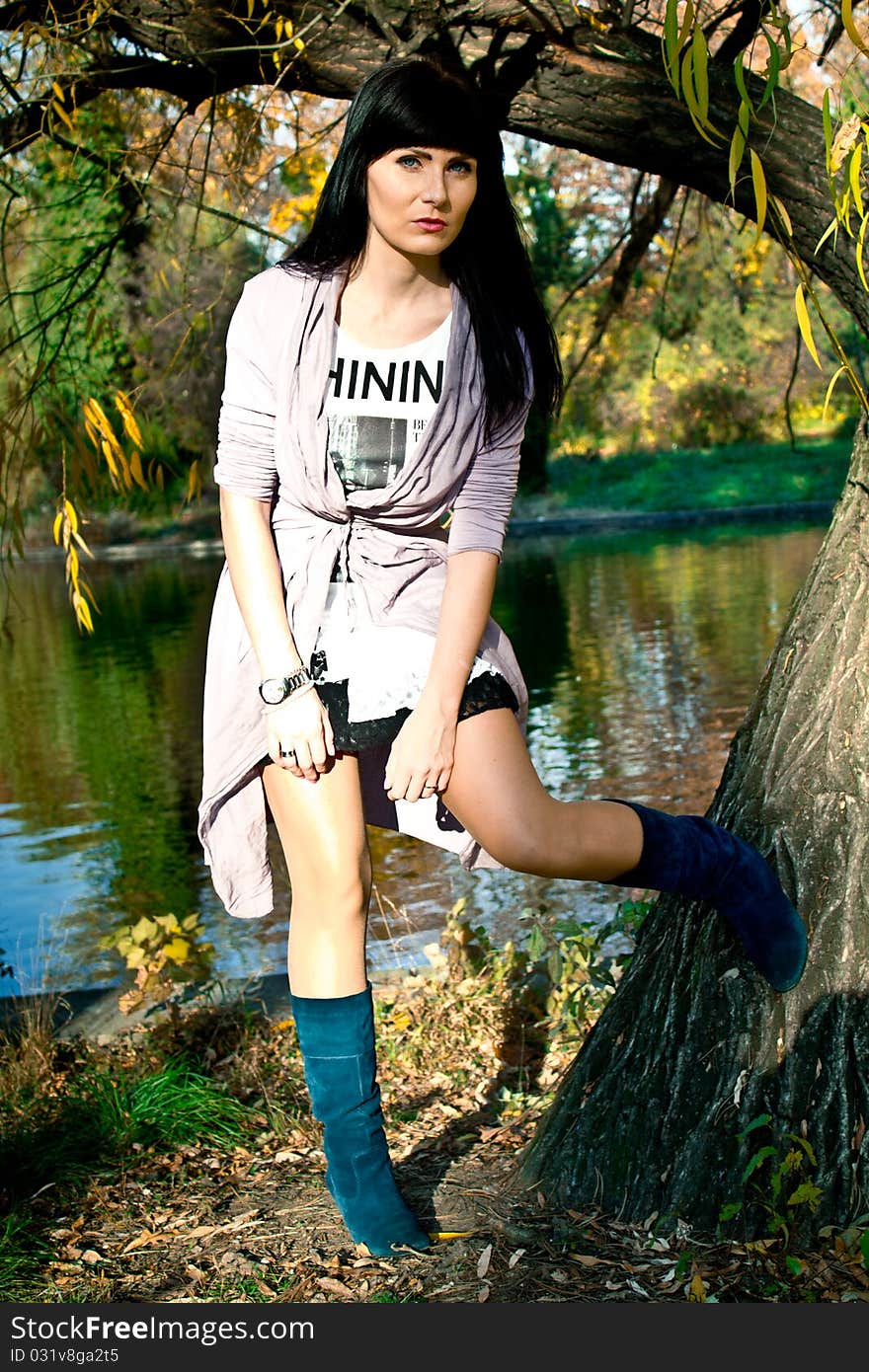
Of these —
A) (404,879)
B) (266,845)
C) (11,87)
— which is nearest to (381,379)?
(266,845)

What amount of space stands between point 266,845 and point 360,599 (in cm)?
50

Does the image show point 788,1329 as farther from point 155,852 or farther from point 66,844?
point 66,844

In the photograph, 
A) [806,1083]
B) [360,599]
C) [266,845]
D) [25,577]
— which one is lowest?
[25,577]

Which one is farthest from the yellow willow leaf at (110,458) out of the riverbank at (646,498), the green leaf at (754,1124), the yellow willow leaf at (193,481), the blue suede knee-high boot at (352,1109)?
the riverbank at (646,498)

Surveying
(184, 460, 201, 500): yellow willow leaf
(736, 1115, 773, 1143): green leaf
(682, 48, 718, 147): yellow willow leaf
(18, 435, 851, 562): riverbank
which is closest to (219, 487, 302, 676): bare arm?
(184, 460, 201, 500): yellow willow leaf

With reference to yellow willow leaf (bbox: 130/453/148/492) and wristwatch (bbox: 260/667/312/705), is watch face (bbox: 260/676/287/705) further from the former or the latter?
yellow willow leaf (bbox: 130/453/148/492)

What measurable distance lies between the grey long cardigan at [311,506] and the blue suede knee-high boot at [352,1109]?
32cm

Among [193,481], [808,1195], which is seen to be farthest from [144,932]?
[808,1195]

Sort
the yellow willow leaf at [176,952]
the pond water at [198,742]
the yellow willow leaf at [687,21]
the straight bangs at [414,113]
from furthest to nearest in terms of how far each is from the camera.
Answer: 1. the pond water at [198,742]
2. the yellow willow leaf at [176,952]
3. the straight bangs at [414,113]
4. the yellow willow leaf at [687,21]

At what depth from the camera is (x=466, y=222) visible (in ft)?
7.82

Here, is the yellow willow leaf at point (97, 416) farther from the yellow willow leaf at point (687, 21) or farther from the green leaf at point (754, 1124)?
the green leaf at point (754, 1124)

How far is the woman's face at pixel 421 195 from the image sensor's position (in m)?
2.21

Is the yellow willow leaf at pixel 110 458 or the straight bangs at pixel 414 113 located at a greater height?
the straight bangs at pixel 414 113

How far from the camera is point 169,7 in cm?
A: 301
